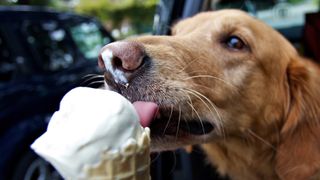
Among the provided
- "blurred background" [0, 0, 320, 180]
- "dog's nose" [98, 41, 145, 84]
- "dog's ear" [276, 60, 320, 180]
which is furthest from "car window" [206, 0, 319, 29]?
"dog's nose" [98, 41, 145, 84]

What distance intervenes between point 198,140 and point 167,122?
0.35m

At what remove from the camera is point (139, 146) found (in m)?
1.26

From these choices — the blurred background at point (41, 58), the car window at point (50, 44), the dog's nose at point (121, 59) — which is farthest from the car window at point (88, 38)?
the dog's nose at point (121, 59)

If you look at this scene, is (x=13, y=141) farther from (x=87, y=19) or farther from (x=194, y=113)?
(x=194, y=113)

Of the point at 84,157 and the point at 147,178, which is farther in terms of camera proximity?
the point at 147,178

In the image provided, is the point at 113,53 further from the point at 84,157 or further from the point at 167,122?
the point at 84,157

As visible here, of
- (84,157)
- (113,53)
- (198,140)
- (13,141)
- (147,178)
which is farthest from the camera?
(13,141)

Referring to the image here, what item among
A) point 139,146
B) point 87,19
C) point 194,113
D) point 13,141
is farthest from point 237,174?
point 87,19

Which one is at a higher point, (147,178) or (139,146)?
(139,146)

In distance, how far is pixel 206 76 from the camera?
88.8 inches

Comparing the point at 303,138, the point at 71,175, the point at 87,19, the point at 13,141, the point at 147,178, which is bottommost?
the point at 13,141

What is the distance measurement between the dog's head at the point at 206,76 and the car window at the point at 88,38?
3464mm

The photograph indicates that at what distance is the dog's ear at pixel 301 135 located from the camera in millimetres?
2543

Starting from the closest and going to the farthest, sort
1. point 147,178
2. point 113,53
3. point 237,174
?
point 147,178 < point 113,53 < point 237,174
